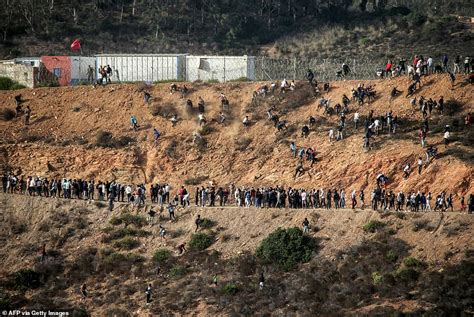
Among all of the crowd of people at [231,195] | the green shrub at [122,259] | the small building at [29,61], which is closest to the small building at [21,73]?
the small building at [29,61]

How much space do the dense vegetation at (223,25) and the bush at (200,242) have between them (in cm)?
3649

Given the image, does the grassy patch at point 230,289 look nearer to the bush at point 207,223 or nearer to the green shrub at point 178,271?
the green shrub at point 178,271

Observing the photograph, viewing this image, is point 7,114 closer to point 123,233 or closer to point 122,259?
point 123,233

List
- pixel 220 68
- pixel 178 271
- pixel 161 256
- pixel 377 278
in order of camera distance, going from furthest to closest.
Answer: pixel 220 68, pixel 161 256, pixel 178 271, pixel 377 278

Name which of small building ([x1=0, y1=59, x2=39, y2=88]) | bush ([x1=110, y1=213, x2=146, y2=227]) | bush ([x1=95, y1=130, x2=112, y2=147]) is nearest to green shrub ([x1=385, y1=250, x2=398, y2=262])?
bush ([x1=110, y1=213, x2=146, y2=227])

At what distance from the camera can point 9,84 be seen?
268ft

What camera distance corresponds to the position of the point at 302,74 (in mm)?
78625

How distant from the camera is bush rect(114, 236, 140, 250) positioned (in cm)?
6350

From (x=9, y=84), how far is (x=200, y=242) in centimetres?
2734

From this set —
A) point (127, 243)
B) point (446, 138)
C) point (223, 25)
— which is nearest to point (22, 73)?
point (127, 243)

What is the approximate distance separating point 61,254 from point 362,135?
20.4m

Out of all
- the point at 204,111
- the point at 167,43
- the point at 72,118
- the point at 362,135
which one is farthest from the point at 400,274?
the point at 167,43

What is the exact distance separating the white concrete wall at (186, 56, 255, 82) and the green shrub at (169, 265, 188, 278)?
924 inches

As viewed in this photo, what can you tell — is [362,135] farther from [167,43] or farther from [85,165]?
[167,43]
